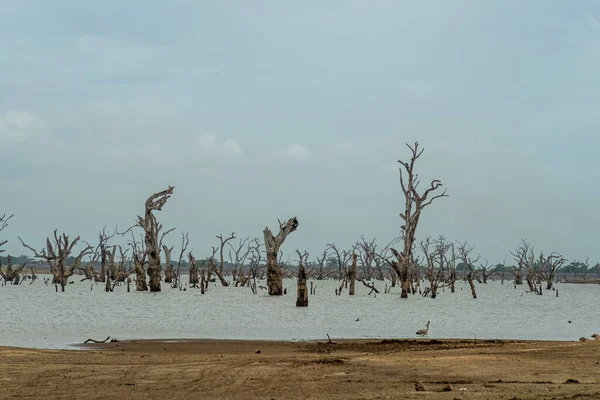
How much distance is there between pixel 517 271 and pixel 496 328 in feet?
194

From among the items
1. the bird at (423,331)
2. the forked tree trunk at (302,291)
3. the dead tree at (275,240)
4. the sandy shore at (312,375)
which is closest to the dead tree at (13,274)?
the dead tree at (275,240)

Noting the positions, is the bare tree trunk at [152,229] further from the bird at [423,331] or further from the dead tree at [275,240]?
the bird at [423,331]

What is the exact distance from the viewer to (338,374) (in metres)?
9.52

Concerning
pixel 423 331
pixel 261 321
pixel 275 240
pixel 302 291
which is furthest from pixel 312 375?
pixel 275 240

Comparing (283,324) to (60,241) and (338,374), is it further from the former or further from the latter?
(60,241)

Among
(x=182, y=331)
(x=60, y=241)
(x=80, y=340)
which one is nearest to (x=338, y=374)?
(x=80, y=340)

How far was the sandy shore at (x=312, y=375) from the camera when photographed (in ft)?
26.2

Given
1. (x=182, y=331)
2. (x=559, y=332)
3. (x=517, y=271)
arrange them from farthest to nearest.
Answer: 1. (x=517, y=271)
2. (x=559, y=332)
3. (x=182, y=331)

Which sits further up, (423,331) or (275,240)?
(275,240)

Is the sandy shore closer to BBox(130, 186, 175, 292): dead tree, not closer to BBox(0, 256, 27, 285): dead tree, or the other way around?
BBox(130, 186, 175, 292): dead tree

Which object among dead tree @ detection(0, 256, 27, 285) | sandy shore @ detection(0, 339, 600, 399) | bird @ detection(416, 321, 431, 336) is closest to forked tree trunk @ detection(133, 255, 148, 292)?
dead tree @ detection(0, 256, 27, 285)

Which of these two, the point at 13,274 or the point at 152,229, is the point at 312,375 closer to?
the point at 152,229

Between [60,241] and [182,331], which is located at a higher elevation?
[60,241]

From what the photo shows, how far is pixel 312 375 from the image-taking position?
30.9 ft
